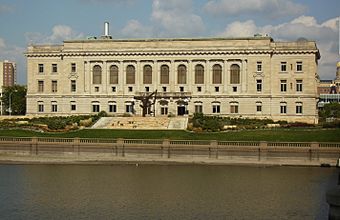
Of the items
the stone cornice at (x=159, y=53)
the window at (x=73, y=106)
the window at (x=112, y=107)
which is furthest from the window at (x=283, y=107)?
the window at (x=73, y=106)

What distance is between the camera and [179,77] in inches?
4653

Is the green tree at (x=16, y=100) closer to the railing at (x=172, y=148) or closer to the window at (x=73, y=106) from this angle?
the window at (x=73, y=106)

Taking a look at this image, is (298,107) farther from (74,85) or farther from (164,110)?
(74,85)

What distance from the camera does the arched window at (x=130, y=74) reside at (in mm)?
119750

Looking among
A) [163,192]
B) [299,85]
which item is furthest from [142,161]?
[299,85]

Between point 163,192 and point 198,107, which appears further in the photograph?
point 198,107

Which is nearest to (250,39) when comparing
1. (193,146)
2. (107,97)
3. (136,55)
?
(136,55)

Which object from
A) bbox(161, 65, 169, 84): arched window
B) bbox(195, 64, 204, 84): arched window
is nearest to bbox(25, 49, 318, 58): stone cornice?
bbox(161, 65, 169, 84): arched window

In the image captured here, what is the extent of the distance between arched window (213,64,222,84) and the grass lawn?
28.8 meters

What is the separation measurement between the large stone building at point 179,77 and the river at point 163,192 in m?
49.1

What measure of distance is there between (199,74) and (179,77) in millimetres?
4054

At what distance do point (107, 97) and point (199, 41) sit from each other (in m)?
21.6

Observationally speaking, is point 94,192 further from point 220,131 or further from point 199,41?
point 199,41

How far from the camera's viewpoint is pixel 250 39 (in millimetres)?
114750
